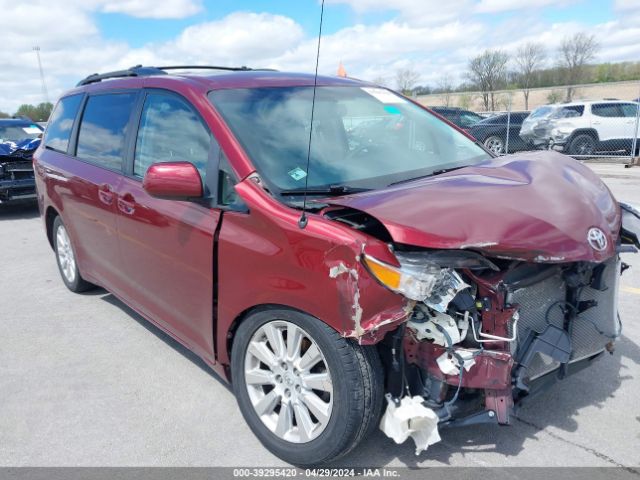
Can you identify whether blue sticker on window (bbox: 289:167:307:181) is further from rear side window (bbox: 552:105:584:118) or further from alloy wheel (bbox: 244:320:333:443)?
rear side window (bbox: 552:105:584:118)

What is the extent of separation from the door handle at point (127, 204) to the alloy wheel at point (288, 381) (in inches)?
53.2

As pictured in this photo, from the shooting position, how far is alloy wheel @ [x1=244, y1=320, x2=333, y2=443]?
259cm

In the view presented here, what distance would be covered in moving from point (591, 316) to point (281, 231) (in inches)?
62.7

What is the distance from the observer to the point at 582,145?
53.8ft

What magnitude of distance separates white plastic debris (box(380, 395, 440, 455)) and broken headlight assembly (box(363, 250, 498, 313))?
475 mm

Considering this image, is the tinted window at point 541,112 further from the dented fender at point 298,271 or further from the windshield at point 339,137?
the dented fender at point 298,271

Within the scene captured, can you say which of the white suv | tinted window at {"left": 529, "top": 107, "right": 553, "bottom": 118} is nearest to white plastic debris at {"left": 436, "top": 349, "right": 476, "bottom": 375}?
the white suv

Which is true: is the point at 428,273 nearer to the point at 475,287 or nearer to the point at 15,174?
the point at 475,287

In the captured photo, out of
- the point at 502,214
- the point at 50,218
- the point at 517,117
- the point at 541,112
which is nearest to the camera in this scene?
the point at 502,214

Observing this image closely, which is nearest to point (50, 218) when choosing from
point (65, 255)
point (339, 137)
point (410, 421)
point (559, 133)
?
point (65, 255)

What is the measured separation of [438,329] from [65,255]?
4124 millimetres

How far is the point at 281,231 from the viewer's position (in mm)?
2580

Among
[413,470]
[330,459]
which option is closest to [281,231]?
[330,459]

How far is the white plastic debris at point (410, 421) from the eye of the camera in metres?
2.47
